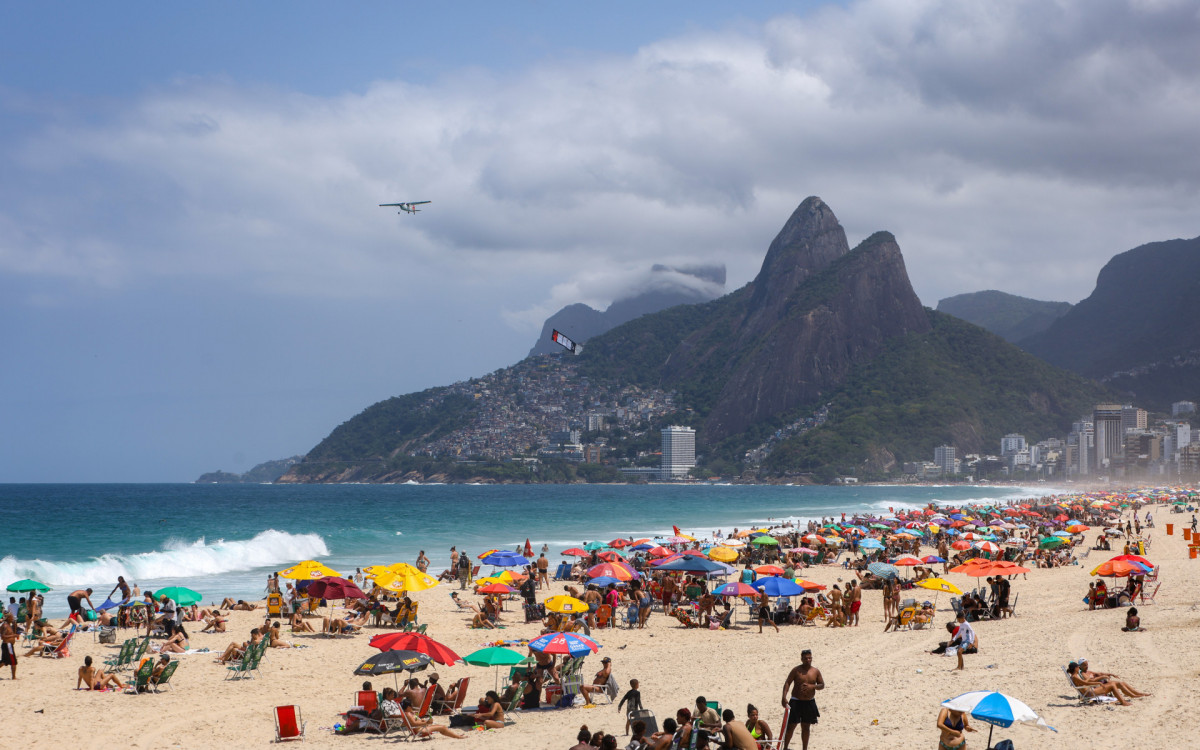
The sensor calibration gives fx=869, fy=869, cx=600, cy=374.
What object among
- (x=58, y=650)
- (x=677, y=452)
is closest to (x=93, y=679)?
(x=58, y=650)

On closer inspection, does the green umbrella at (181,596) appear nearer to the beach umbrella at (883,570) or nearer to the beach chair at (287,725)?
the beach chair at (287,725)

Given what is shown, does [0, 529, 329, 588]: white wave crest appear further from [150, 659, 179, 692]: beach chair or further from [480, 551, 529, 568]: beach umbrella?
[150, 659, 179, 692]: beach chair

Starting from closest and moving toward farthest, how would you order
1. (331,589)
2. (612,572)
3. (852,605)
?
1. (331,589)
2. (852,605)
3. (612,572)

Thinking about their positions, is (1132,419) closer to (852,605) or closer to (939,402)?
(939,402)

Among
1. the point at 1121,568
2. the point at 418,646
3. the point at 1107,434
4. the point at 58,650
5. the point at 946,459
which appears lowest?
the point at 946,459

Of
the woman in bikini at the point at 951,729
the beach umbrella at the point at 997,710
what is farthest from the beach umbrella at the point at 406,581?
the beach umbrella at the point at 997,710

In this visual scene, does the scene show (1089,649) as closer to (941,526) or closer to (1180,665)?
(1180,665)
